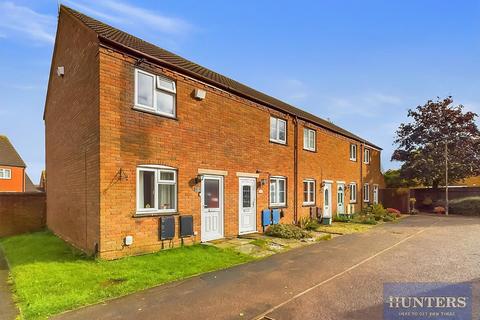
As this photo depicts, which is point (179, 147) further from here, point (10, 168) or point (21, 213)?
point (10, 168)

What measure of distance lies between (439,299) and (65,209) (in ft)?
38.9

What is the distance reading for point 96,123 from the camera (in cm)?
873

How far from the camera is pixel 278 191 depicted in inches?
594

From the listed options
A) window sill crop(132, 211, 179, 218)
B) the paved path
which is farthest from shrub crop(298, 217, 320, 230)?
the paved path

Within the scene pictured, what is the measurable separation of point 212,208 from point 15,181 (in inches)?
1385

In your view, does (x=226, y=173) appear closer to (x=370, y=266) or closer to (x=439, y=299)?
(x=370, y=266)

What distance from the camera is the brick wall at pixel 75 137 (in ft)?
29.7

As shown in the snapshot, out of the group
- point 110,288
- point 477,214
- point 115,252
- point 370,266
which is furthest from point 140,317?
point 477,214

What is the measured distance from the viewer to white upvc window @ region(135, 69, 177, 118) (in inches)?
375

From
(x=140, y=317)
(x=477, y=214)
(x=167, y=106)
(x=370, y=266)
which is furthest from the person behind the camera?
(x=477, y=214)

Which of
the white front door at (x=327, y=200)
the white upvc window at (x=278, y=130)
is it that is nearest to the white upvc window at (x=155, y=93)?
the white upvc window at (x=278, y=130)

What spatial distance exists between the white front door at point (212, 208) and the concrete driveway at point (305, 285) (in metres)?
2.84

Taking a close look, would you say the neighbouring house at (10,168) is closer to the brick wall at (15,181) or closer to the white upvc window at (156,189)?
the brick wall at (15,181)

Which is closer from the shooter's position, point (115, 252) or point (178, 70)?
point (115, 252)
